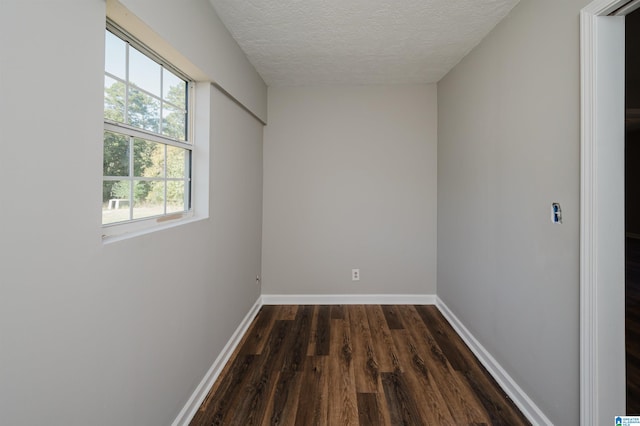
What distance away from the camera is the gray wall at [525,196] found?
1530 millimetres

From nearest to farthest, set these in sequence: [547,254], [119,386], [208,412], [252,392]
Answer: [119,386]
[547,254]
[208,412]
[252,392]

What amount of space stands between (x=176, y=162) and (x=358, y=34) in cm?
164

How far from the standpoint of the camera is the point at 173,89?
183cm

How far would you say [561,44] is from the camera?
1565 millimetres

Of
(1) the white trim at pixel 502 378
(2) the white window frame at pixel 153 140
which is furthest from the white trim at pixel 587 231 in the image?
(2) the white window frame at pixel 153 140

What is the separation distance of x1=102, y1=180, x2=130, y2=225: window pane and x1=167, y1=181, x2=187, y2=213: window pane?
15.8 inches

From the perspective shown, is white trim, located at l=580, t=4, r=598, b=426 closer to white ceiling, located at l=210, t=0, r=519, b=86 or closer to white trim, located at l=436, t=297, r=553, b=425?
white trim, located at l=436, t=297, r=553, b=425

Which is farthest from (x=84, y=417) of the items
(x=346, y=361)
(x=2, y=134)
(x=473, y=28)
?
(x=473, y=28)

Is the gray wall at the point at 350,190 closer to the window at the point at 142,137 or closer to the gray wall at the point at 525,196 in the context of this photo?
the gray wall at the point at 525,196

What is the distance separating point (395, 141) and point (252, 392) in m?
2.84

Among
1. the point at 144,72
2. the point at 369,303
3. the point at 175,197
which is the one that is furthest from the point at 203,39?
the point at 369,303

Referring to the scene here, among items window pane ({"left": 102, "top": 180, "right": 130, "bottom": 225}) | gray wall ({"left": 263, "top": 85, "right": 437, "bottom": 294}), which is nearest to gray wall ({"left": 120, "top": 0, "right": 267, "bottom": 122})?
window pane ({"left": 102, "top": 180, "right": 130, "bottom": 225})
